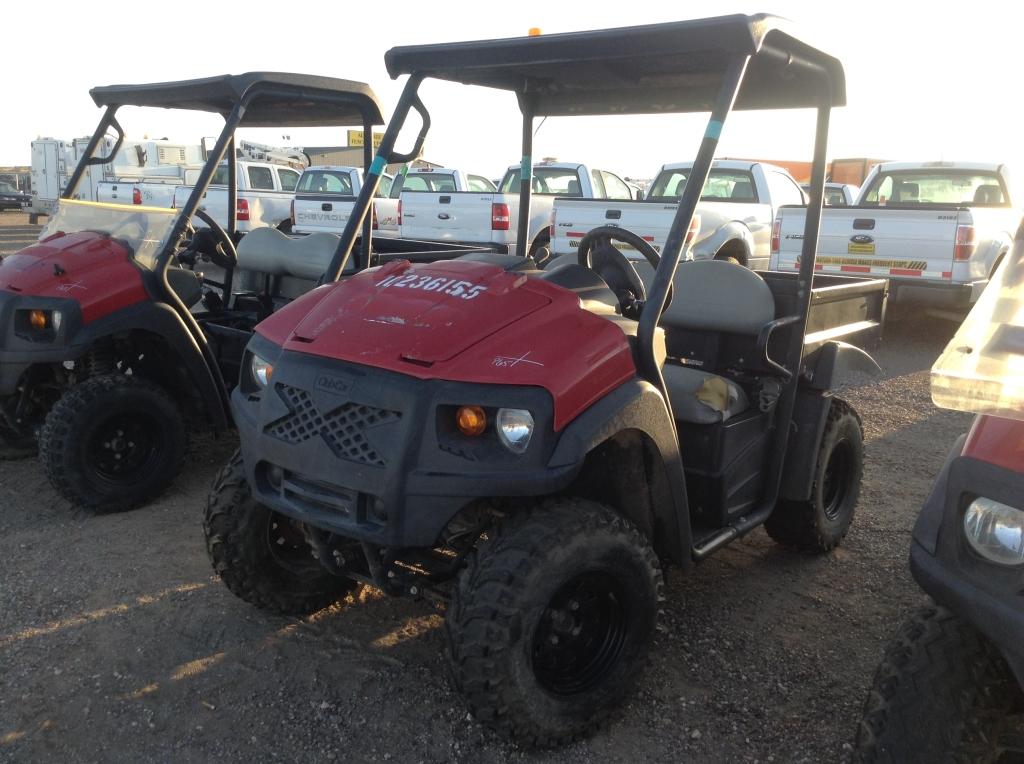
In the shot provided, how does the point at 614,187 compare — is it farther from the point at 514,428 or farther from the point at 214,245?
the point at 514,428

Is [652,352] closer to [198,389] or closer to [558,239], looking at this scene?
[198,389]

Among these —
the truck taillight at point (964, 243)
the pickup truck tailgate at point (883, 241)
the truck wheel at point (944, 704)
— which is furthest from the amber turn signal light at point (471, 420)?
the truck taillight at point (964, 243)

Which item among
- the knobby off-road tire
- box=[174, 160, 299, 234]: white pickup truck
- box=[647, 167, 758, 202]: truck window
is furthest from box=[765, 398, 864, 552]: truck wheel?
box=[174, 160, 299, 234]: white pickup truck

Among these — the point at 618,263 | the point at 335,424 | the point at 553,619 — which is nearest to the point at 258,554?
the point at 335,424

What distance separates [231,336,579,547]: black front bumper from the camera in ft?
7.68

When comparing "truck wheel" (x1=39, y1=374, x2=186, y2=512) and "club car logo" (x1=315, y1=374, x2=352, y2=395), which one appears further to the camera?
"truck wheel" (x1=39, y1=374, x2=186, y2=512)

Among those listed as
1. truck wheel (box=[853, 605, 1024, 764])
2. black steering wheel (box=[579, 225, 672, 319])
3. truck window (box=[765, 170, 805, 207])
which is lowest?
truck wheel (box=[853, 605, 1024, 764])

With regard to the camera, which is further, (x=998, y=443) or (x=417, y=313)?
(x=417, y=313)

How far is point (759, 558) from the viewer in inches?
163

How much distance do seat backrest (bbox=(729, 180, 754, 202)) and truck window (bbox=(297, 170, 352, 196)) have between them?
282 inches

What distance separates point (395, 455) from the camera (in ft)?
7.70

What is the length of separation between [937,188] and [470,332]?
1003 cm

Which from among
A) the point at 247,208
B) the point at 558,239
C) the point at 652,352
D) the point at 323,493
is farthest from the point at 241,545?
the point at 247,208

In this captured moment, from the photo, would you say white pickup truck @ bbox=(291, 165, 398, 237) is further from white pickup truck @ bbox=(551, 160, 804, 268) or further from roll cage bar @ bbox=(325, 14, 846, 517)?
→ roll cage bar @ bbox=(325, 14, 846, 517)
